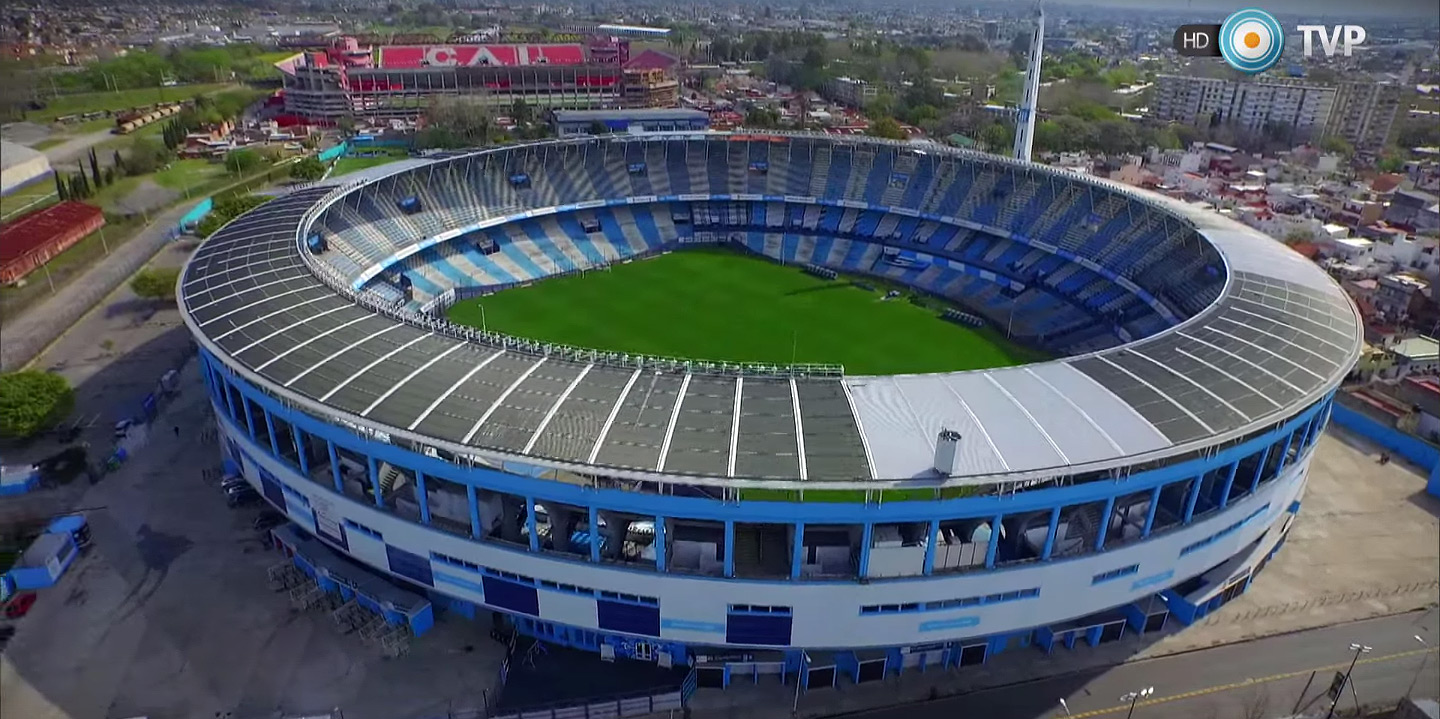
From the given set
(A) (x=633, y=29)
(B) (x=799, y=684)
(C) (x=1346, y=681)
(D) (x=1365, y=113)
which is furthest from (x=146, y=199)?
(D) (x=1365, y=113)

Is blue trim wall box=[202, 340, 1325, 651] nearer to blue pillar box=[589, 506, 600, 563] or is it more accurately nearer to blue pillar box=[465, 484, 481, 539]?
blue pillar box=[465, 484, 481, 539]

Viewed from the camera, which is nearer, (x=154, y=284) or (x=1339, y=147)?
(x=154, y=284)

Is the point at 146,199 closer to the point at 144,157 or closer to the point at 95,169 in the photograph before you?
the point at 95,169

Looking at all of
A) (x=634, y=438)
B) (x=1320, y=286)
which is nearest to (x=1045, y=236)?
(x=1320, y=286)

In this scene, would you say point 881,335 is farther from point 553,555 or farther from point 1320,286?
point 553,555

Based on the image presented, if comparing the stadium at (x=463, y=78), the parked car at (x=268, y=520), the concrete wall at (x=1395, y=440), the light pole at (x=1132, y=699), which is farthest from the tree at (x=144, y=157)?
the concrete wall at (x=1395, y=440)

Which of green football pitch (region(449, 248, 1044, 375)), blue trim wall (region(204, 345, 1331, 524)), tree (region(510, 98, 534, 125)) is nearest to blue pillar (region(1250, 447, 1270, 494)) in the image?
blue trim wall (region(204, 345, 1331, 524))

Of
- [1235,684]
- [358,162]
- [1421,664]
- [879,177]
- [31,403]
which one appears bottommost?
[1421,664]
